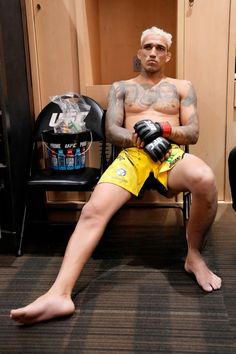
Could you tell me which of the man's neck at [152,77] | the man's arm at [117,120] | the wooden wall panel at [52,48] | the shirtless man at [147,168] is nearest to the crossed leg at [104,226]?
the shirtless man at [147,168]

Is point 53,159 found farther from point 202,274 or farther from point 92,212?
point 202,274

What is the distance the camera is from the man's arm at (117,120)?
6.89 feet

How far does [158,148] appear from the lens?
6.25ft

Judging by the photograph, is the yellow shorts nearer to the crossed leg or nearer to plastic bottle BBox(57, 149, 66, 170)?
the crossed leg

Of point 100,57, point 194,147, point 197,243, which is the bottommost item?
point 197,243

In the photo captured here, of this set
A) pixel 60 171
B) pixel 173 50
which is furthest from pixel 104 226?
pixel 173 50

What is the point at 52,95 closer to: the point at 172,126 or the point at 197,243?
the point at 172,126

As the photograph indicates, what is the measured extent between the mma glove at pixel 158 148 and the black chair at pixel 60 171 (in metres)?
0.39

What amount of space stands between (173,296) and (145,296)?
0.41 feet

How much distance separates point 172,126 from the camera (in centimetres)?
214

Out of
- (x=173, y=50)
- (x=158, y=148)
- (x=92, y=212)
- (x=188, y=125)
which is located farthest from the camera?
(x=173, y=50)

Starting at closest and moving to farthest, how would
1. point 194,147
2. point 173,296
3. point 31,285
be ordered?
point 173,296, point 31,285, point 194,147

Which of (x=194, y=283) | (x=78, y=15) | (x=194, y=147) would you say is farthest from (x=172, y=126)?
(x=78, y=15)

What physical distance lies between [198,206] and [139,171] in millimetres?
359
